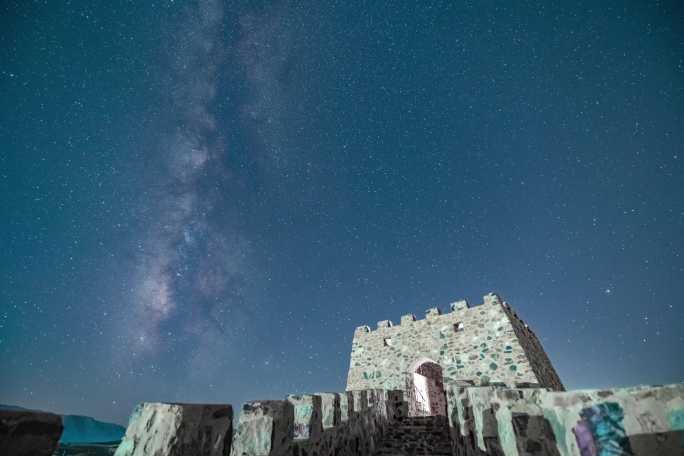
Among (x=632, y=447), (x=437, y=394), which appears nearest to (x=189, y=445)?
(x=632, y=447)

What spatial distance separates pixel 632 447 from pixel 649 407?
0.77 ft

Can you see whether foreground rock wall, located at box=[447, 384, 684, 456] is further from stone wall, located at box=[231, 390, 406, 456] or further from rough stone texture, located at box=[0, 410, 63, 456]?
rough stone texture, located at box=[0, 410, 63, 456]

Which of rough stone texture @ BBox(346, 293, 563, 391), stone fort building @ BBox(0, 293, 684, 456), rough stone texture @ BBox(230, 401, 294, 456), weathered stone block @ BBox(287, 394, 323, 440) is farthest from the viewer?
rough stone texture @ BBox(346, 293, 563, 391)

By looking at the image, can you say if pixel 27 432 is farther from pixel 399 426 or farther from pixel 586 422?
pixel 399 426

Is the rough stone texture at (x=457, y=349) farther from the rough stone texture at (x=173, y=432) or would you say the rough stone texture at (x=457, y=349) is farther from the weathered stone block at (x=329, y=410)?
the rough stone texture at (x=173, y=432)

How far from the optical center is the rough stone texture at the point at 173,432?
1552 mm

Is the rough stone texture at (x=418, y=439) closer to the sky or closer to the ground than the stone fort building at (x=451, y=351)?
closer to the ground

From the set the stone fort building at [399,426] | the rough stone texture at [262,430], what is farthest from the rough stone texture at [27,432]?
the rough stone texture at [262,430]

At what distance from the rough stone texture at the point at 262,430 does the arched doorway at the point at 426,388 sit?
8.89 metres

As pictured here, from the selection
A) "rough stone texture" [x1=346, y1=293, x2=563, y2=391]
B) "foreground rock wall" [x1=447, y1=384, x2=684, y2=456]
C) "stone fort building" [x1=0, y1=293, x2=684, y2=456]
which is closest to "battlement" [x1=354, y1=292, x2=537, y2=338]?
"rough stone texture" [x1=346, y1=293, x2=563, y2=391]

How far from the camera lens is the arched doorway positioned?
10766 millimetres

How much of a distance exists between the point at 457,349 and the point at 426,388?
4137 millimetres

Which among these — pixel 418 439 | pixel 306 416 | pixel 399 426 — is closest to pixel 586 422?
pixel 306 416

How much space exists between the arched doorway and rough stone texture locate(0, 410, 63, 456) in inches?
424
